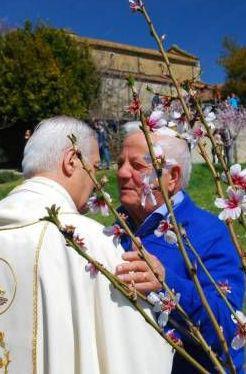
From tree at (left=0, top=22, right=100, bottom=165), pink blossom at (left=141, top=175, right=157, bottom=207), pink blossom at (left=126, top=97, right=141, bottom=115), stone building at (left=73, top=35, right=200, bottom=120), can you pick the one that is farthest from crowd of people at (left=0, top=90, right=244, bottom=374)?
tree at (left=0, top=22, right=100, bottom=165)

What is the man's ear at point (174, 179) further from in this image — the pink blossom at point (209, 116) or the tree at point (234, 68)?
the tree at point (234, 68)

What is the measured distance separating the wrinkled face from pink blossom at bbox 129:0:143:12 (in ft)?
3.62

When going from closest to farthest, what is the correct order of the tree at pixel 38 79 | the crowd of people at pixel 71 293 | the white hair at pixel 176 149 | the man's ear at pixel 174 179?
the crowd of people at pixel 71 293, the white hair at pixel 176 149, the man's ear at pixel 174 179, the tree at pixel 38 79

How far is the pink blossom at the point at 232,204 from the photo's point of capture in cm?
124

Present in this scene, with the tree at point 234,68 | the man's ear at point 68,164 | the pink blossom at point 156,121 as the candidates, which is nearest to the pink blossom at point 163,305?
the pink blossom at point 156,121

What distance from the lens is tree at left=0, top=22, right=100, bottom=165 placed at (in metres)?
29.4

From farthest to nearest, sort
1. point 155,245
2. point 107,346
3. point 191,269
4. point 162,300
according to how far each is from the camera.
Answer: point 155,245 < point 107,346 < point 162,300 < point 191,269

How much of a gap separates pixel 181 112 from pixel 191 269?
0.40 m

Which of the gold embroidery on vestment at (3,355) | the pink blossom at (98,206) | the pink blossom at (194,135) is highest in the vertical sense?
the pink blossom at (194,135)

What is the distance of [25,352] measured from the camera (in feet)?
6.20

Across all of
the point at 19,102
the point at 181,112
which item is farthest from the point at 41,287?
the point at 19,102

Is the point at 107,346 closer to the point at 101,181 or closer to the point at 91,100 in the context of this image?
the point at 101,181

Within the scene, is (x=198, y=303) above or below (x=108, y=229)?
below

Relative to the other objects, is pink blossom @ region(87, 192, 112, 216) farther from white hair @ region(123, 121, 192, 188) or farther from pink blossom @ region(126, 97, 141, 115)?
white hair @ region(123, 121, 192, 188)
